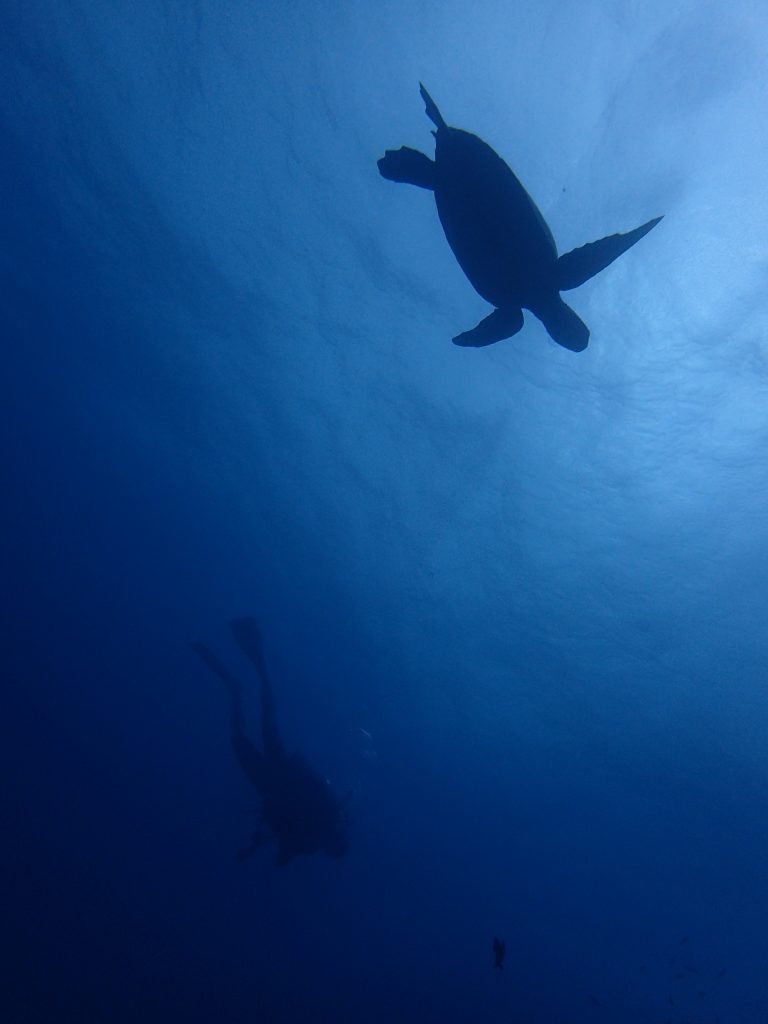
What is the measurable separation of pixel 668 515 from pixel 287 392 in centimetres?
1163

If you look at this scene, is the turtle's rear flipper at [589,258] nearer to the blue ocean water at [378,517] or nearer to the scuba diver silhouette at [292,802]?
the blue ocean water at [378,517]

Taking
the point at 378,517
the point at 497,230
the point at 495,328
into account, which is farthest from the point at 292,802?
the point at 378,517

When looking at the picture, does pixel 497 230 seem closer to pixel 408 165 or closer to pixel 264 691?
pixel 408 165

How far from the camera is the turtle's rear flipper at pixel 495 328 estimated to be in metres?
5.16

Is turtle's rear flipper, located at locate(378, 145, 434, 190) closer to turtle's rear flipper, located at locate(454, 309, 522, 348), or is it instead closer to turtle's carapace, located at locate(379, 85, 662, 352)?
turtle's carapace, located at locate(379, 85, 662, 352)

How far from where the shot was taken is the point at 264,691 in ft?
39.7

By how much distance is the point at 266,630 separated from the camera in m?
30.7

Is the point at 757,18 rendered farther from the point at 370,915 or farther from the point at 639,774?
the point at 370,915

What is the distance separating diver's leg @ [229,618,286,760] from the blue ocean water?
24.5 ft

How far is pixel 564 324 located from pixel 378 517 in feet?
53.7

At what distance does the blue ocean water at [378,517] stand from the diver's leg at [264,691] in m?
7.46

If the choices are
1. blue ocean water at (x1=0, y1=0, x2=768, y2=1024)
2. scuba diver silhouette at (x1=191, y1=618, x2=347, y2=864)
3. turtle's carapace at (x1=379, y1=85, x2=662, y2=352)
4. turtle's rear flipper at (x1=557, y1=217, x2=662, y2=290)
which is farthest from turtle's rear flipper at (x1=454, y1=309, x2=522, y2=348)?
scuba diver silhouette at (x1=191, y1=618, x2=347, y2=864)

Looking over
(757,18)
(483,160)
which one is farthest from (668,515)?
(483,160)


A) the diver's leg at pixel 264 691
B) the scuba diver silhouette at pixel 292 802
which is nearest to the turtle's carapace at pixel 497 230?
the scuba diver silhouette at pixel 292 802
